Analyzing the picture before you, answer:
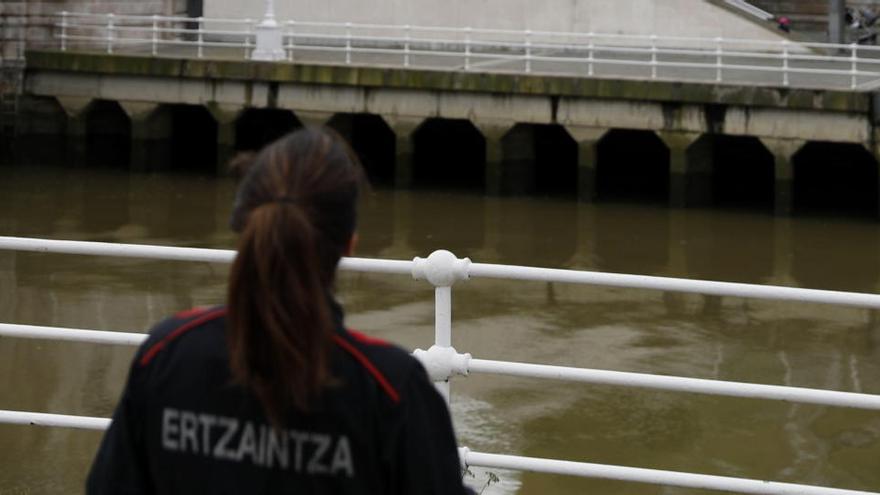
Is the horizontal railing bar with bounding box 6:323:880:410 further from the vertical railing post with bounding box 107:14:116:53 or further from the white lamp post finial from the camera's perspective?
the vertical railing post with bounding box 107:14:116:53

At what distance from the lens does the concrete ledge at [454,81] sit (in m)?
22.0

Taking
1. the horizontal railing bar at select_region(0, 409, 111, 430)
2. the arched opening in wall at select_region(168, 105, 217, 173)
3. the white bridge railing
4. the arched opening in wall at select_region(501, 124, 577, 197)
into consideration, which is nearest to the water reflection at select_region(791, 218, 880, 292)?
the arched opening in wall at select_region(501, 124, 577, 197)

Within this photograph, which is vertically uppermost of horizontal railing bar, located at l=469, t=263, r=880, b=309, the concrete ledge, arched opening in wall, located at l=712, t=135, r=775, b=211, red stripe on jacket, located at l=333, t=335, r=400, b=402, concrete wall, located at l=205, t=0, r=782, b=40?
concrete wall, located at l=205, t=0, r=782, b=40

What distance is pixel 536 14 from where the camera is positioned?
94.3 feet

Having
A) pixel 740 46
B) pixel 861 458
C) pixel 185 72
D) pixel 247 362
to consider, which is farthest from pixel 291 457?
pixel 740 46

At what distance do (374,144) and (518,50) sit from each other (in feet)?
9.31

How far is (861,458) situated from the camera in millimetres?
10586

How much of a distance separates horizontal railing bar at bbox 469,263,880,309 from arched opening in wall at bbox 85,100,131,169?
72.9 ft

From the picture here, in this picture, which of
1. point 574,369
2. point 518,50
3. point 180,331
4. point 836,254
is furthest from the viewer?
point 518,50

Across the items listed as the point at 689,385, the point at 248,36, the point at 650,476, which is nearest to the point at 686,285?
the point at 689,385

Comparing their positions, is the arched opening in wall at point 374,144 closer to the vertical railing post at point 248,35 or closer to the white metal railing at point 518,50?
the white metal railing at point 518,50

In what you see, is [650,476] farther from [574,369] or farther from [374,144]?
[374,144]

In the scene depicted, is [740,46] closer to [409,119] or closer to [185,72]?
[409,119]

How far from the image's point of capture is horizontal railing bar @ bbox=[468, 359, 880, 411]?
541 cm
